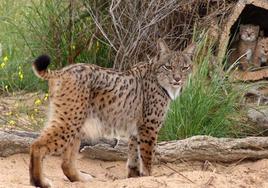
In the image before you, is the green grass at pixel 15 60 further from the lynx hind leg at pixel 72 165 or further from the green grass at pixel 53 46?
the lynx hind leg at pixel 72 165

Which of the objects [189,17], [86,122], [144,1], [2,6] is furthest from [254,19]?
[86,122]

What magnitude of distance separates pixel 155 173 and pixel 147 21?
1.99m

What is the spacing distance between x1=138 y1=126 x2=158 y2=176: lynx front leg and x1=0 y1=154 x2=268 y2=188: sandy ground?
0.14 meters

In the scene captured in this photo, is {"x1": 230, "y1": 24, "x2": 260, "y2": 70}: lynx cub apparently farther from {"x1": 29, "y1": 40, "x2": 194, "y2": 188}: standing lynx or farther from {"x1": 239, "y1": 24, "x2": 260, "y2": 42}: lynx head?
{"x1": 29, "y1": 40, "x2": 194, "y2": 188}: standing lynx

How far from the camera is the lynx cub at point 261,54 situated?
8.53 metres

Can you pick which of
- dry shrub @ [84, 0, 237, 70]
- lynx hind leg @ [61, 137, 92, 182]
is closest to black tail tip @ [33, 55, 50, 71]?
lynx hind leg @ [61, 137, 92, 182]

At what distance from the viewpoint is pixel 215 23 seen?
7500 millimetres

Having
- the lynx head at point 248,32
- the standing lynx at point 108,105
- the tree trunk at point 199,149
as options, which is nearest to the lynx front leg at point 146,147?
the standing lynx at point 108,105

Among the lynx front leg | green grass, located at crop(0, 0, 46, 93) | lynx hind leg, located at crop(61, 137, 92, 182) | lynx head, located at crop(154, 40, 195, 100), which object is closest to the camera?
lynx hind leg, located at crop(61, 137, 92, 182)

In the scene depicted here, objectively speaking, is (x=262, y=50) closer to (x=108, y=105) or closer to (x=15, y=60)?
(x=15, y=60)

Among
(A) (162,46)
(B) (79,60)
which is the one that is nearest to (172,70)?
(A) (162,46)

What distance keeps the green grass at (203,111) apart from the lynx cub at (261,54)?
6.33ft

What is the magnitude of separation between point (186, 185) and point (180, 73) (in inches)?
42.0

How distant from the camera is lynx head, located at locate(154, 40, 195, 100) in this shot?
5.57 meters
